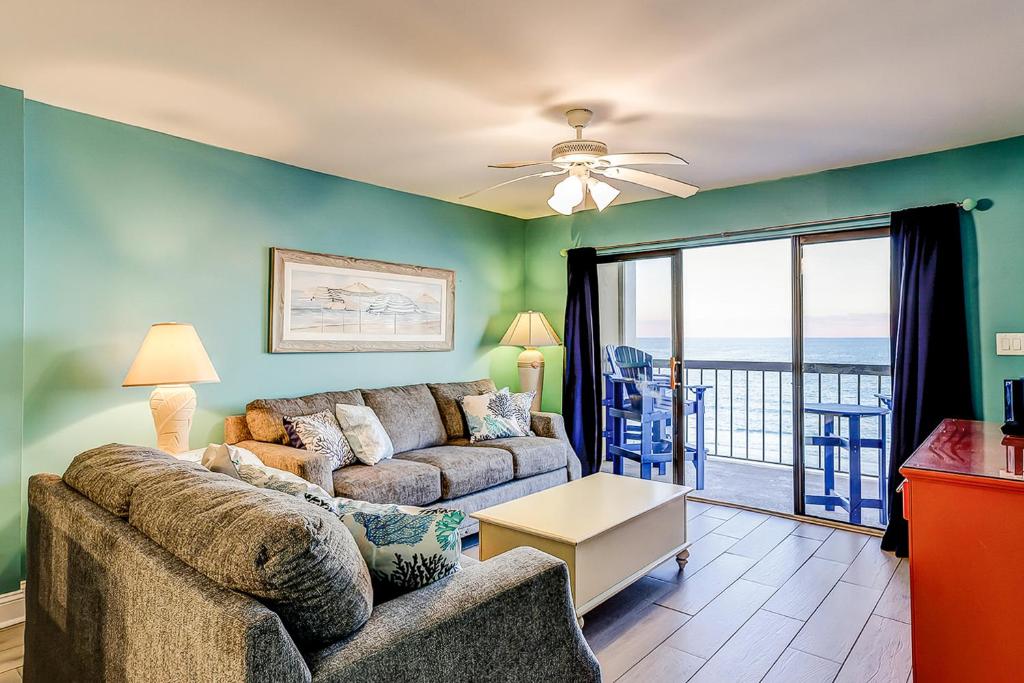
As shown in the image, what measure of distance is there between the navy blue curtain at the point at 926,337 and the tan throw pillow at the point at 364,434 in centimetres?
308

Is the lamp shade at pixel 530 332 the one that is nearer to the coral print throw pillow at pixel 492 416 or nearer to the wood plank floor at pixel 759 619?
the coral print throw pillow at pixel 492 416

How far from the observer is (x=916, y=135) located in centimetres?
330

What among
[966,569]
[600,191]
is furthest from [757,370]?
[966,569]

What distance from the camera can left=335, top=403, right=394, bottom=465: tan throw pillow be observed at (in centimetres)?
355

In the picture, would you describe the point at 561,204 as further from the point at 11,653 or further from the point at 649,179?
the point at 11,653

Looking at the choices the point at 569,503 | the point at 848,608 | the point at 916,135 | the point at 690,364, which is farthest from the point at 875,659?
the point at 690,364

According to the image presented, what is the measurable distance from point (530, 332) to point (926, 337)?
2.73 metres

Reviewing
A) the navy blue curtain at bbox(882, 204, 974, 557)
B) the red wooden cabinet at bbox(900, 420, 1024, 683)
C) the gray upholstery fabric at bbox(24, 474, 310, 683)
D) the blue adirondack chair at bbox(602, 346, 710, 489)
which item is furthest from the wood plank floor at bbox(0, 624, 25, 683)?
the navy blue curtain at bbox(882, 204, 974, 557)

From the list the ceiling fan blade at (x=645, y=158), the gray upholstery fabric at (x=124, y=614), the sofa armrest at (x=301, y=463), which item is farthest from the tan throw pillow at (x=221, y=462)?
the ceiling fan blade at (x=645, y=158)

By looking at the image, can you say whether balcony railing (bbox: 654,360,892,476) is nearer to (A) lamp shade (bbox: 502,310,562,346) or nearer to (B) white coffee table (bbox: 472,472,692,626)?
(A) lamp shade (bbox: 502,310,562,346)

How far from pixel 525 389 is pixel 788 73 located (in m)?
3.17

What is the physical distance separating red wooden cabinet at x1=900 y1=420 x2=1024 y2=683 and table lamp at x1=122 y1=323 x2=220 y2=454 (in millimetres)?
3035

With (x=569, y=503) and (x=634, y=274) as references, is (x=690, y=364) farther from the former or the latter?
(x=569, y=503)

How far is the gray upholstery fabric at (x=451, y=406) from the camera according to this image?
4418 millimetres
